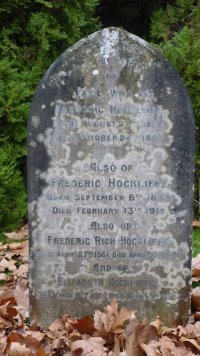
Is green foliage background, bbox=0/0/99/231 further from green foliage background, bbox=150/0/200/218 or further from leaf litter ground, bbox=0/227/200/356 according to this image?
leaf litter ground, bbox=0/227/200/356

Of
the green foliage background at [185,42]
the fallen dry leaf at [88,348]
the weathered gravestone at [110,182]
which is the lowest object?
the fallen dry leaf at [88,348]

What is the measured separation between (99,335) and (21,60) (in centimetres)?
369

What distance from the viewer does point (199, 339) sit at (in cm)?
313

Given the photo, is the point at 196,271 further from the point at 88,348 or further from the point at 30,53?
the point at 30,53

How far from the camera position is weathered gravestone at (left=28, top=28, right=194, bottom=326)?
3.25 meters

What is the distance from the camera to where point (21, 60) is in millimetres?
6086

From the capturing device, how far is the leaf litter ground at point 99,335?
9.64 feet

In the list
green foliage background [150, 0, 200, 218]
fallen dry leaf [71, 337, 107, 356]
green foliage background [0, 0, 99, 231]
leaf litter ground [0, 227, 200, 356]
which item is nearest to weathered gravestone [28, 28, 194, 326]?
leaf litter ground [0, 227, 200, 356]

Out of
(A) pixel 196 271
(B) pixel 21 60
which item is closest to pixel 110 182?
(A) pixel 196 271

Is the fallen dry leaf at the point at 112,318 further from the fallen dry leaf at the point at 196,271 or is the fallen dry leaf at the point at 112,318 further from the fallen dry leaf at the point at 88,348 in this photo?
the fallen dry leaf at the point at 196,271

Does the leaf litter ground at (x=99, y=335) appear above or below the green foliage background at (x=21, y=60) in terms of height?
below

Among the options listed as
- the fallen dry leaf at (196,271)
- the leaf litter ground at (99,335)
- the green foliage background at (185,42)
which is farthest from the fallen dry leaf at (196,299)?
the green foliage background at (185,42)

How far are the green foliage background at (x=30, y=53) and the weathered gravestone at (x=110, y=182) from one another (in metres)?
2.28

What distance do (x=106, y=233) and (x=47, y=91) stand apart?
0.88 m
